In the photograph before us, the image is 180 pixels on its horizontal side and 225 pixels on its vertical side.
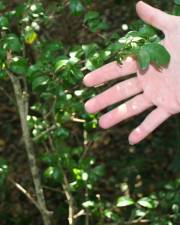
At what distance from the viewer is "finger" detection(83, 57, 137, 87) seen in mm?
1462

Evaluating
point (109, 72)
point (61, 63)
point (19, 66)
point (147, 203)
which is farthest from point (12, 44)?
point (147, 203)

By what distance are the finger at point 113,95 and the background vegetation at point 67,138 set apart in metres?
0.08

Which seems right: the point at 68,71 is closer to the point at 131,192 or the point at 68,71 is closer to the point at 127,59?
the point at 127,59

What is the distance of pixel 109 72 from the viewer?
4.83ft

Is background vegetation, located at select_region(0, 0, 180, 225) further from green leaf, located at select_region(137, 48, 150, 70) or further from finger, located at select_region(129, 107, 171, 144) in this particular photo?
finger, located at select_region(129, 107, 171, 144)

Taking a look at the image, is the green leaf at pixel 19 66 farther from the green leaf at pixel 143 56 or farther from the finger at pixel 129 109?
the green leaf at pixel 143 56

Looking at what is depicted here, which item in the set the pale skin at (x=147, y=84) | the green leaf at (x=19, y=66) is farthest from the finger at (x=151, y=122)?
the green leaf at (x=19, y=66)

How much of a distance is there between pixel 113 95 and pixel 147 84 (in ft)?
0.34

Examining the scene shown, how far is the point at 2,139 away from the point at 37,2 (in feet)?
5.68

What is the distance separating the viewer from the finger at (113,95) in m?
1.52

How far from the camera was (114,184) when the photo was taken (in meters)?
2.96

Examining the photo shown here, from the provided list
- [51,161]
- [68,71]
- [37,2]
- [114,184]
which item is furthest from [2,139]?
[68,71]

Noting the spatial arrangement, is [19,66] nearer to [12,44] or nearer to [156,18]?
[12,44]

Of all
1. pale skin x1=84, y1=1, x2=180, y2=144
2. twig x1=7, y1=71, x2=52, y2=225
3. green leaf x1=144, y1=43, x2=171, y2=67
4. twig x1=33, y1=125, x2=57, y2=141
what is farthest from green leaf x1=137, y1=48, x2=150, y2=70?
twig x1=33, y1=125, x2=57, y2=141
